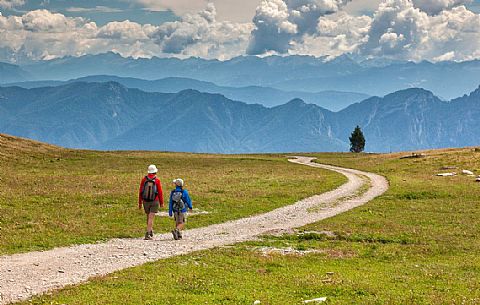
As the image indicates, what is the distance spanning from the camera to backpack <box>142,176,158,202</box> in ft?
82.4

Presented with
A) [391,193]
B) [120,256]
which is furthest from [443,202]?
[120,256]

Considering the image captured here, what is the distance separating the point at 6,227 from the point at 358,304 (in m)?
20.2

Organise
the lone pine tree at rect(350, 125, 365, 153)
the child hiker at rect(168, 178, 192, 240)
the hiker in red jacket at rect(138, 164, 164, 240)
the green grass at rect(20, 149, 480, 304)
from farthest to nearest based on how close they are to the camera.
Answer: the lone pine tree at rect(350, 125, 365, 153)
the child hiker at rect(168, 178, 192, 240)
the hiker in red jacket at rect(138, 164, 164, 240)
the green grass at rect(20, 149, 480, 304)

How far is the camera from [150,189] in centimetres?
2517

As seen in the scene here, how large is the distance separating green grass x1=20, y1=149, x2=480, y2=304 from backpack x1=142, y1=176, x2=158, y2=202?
4.85 metres

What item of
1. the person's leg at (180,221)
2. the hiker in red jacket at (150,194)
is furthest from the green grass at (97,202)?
the person's leg at (180,221)

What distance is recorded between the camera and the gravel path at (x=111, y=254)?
16688 millimetres

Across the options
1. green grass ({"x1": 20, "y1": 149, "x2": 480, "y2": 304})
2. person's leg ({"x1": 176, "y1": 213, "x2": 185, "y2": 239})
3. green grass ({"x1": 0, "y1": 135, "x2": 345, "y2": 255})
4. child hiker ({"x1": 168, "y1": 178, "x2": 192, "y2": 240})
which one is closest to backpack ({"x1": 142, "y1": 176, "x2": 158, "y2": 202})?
child hiker ({"x1": 168, "y1": 178, "x2": 192, "y2": 240})

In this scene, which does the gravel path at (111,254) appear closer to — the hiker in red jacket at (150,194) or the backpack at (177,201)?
the hiker in red jacket at (150,194)

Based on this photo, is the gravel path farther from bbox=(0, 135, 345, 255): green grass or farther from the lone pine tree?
the lone pine tree

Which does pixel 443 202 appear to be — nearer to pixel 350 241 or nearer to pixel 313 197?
pixel 313 197

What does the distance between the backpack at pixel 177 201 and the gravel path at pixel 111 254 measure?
1652 millimetres

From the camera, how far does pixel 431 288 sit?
16.5m

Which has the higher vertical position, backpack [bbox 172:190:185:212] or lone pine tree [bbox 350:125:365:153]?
lone pine tree [bbox 350:125:365:153]
